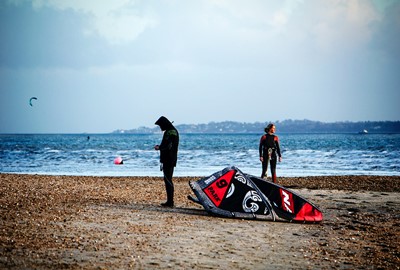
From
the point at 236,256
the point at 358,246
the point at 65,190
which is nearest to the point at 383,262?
the point at 358,246

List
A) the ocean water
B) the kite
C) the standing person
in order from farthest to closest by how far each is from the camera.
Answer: the ocean water → the standing person → the kite

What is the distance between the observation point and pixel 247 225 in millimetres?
9789

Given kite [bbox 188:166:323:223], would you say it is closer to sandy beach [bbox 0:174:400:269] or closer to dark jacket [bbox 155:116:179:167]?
sandy beach [bbox 0:174:400:269]

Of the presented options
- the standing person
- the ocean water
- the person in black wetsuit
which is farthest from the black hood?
the ocean water

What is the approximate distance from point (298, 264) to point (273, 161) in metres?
8.05

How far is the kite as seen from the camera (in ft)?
34.0

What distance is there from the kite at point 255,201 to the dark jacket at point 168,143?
143cm

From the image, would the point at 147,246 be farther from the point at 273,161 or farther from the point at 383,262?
the point at 273,161

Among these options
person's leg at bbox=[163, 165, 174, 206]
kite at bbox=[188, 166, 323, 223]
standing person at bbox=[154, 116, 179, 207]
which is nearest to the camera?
kite at bbox=[188, 166, 323, 223]

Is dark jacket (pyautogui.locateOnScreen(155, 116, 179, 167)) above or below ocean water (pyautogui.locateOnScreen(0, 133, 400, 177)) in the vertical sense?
above

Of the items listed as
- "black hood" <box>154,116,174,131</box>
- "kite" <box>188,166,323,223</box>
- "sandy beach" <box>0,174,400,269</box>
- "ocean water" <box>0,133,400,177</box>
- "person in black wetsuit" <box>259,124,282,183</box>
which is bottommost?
"ocean water" <box>0,133,400,177</box>

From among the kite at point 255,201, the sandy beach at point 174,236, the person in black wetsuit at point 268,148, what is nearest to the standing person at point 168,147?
the sandy beach at point 174,236

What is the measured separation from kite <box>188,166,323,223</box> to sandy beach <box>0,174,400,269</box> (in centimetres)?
24

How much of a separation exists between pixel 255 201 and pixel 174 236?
Answer: 245 centimetres
